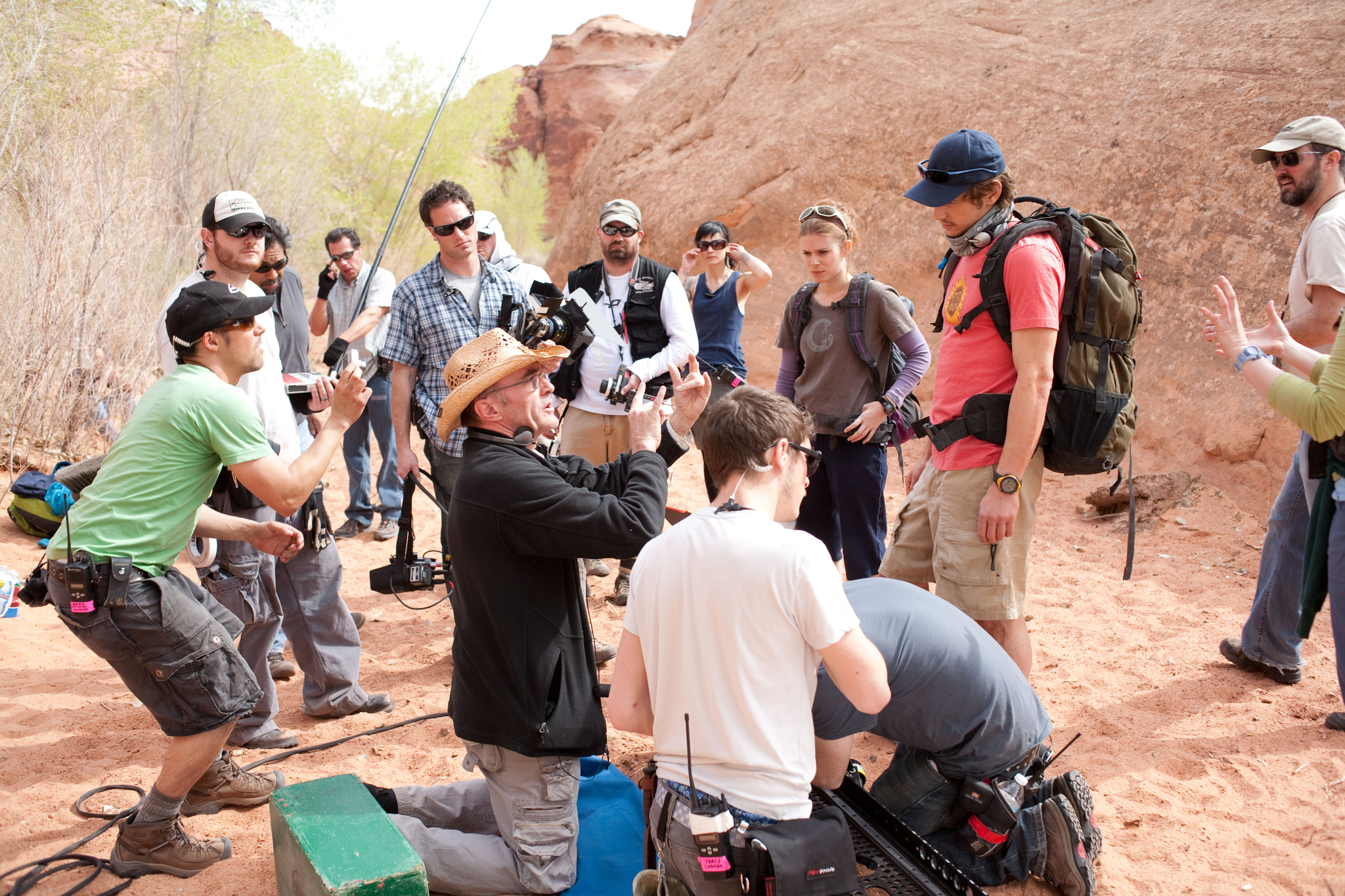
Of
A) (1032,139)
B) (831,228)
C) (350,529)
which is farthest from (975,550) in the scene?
(1032,139)

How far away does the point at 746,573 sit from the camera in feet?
7.09

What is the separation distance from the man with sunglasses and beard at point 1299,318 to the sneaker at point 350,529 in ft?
18.7

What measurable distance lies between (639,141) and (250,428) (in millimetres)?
10741

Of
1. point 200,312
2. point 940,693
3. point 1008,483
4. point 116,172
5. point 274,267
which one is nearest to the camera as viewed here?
A: point 940,693

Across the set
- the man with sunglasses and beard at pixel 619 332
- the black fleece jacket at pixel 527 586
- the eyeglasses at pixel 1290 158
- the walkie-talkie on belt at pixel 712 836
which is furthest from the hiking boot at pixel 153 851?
the eyeglasses at pixel 1290 158

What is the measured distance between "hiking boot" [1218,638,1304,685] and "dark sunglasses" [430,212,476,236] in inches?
166

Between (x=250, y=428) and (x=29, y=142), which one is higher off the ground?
(x=29, y=142)

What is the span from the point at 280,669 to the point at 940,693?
3.39 meters

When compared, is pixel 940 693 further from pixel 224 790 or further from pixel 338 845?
pixel 224 790

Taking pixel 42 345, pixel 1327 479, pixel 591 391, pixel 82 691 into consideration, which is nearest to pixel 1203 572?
pixel 1327 479

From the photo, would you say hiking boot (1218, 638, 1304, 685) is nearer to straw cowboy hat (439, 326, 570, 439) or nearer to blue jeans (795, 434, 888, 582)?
blue jeans (795, 434, 888, 582)

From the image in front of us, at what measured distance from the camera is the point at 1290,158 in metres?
3.81

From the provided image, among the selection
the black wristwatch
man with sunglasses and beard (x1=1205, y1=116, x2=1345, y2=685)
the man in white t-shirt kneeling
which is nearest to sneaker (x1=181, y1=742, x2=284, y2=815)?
the man in white t-shirt kneeling

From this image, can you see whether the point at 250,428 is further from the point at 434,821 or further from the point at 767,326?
the point at 767,326
